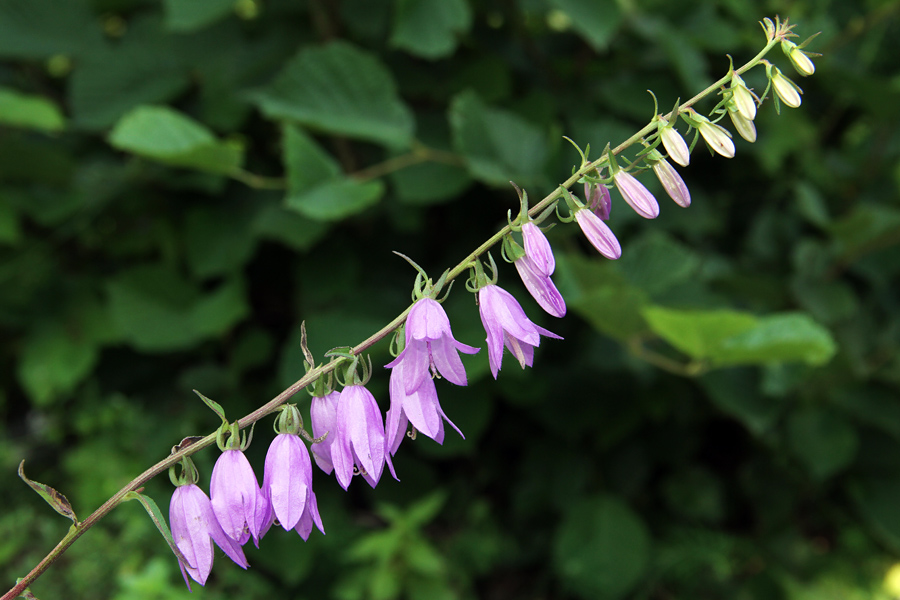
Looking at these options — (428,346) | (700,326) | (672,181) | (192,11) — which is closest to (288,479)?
(428,346)

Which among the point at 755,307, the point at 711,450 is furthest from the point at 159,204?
the point at 711,450

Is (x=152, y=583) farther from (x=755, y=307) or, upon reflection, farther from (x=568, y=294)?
(x=755, y=307)

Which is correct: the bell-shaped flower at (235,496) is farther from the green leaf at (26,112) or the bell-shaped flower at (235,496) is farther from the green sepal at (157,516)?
the green leaf at (26,112)

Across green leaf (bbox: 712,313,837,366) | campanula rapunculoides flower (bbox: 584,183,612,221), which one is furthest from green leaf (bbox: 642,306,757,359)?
campanula rapunculoides flower (bbox: 584,183,612,221)

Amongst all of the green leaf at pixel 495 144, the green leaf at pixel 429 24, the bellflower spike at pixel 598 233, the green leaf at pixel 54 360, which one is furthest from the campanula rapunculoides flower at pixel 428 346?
the green leaf at pixel 54 360

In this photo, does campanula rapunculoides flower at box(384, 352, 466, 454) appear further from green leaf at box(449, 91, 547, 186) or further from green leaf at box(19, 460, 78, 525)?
green leaf at box(449, 91, 547, 186)

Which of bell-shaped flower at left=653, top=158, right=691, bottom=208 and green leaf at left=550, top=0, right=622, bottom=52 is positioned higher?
bell-shaped flower at left=653, top=158, right=691, bottom=208

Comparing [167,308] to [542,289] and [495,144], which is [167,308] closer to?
[495,144]
